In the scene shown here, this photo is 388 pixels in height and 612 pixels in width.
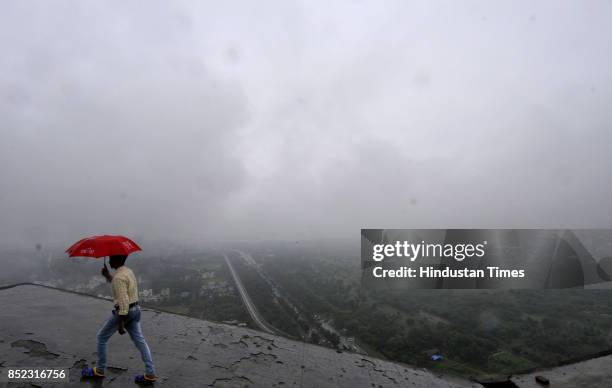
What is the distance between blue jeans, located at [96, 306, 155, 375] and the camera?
308 cm

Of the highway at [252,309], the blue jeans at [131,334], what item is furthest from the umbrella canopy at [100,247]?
the highway at [252,309]

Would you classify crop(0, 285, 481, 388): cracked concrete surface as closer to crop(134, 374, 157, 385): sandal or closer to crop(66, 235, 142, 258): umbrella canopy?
crop(134, 374, 157, 385): sandal

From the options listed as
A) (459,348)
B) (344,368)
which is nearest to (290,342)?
(344,368)

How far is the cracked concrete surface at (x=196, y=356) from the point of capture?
3564 millimetres

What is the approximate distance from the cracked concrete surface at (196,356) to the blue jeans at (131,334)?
0.29m

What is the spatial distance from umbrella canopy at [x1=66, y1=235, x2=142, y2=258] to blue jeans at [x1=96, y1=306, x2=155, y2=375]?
0.71 meters

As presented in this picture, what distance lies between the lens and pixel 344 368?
403 cm

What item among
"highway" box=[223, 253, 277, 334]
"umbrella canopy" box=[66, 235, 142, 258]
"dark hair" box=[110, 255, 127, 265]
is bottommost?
"highway" box=[223, 253, 277, 334]

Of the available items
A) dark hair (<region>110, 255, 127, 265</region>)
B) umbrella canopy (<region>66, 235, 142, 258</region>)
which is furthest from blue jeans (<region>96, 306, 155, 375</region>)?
umbrella canopy (<region>66, 235, 142, 258</region>)

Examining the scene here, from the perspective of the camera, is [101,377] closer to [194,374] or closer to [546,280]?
[194,374]

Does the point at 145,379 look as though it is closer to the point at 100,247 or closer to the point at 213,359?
the point at 213,359

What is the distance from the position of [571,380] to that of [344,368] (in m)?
2.89

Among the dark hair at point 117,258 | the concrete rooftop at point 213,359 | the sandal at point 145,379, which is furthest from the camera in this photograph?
the concrete rooftop at point 213,359

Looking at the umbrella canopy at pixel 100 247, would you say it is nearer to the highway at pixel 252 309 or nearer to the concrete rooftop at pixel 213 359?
the concrete rooftop at pixel 213 359
